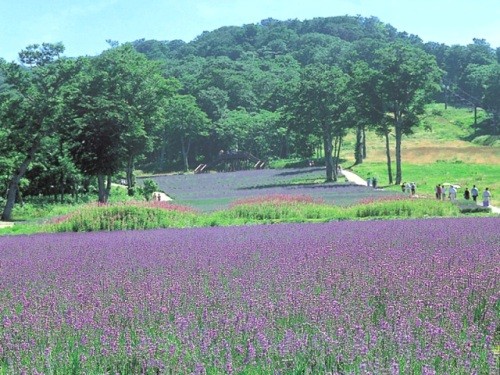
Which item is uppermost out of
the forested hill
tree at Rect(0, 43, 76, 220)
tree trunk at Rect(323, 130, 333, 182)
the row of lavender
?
the forested hill

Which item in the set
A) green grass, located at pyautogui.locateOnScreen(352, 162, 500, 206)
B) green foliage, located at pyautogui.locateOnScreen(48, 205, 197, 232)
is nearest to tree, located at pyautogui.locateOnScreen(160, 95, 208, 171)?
green grass, located at pyautogui.locateOnScreen(352, 162, 500, 206)

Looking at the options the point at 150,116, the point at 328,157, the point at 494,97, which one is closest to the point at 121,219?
the point at 150,116

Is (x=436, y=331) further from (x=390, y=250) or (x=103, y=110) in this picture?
(x=103, y=110)

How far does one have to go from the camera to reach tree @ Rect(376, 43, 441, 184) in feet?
164

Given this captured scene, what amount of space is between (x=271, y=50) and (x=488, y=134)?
101m

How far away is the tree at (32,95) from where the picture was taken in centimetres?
3338

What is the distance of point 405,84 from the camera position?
50.2 m

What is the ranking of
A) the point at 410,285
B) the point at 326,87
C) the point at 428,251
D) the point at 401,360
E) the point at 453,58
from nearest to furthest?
the point at 401,360, the point at 410,285, the point at 428,251, the point at 326,87, the point at 453,58

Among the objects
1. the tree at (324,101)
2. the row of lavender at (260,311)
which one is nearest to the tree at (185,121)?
the tree at (324,101)

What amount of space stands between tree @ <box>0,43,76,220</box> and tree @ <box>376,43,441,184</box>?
25.5 metres

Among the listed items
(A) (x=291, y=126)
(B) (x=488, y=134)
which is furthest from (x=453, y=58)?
(A) (x=291, y=126)

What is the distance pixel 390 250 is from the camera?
9578 mm

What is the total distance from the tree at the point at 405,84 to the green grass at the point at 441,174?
3824 millimetres

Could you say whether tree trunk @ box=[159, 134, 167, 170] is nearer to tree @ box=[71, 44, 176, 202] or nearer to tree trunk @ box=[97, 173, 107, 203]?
tree @ box=[71, 44, 176, 202]
